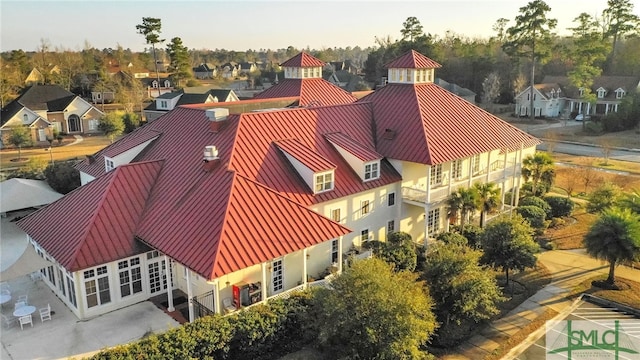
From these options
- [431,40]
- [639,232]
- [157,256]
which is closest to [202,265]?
[157,256]

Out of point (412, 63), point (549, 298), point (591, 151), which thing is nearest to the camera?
point (549, 298)

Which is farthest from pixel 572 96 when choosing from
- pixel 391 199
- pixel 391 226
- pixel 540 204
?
pixel 391 226

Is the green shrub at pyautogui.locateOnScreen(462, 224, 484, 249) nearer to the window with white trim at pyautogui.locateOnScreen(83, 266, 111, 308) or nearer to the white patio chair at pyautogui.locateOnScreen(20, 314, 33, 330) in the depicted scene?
the window with white trim at pyautogui.locateOnScreen(83, 266, 111, 308)

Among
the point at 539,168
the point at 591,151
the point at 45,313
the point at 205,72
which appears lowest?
the point at 45,313

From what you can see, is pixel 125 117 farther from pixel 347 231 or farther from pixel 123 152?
Answer: pixel 347 231

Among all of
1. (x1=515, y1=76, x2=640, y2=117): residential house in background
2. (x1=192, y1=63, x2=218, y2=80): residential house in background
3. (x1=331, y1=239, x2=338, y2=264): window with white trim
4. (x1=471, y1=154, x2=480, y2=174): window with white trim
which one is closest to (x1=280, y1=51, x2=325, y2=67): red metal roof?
(x1=471, y1=154, x2=480, y2=174): window with white trim

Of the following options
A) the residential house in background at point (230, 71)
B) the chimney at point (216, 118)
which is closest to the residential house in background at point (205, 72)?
the residential house in background at point (230, 71)

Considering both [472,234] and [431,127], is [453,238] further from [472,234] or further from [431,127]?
[431,127]
